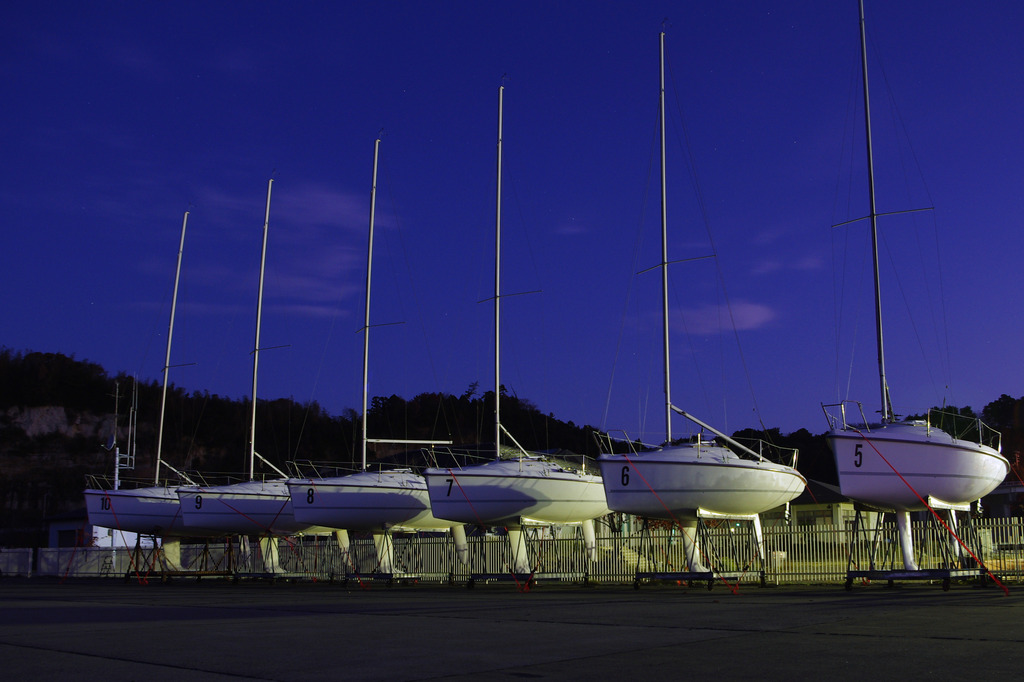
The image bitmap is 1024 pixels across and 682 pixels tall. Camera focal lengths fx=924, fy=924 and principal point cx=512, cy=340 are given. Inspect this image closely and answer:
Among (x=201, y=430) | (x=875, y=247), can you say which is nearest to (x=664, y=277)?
(x=875, y=247)

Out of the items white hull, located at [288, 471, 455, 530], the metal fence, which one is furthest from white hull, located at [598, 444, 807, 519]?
white hull, located at [288, 471, 455, 530]

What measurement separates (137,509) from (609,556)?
20310 millimetres

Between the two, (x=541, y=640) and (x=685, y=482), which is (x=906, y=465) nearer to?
(x=685, y=482)

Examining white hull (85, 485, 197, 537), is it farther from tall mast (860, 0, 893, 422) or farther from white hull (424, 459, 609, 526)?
tall mast (860, 0, 893, 422)

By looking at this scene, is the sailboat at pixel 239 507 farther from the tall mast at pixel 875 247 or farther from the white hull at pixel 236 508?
the tall mast at pixel 875 247

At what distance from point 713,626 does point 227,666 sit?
584 cm

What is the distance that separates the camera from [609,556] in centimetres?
2612

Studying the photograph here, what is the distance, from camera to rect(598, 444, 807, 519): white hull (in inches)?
869

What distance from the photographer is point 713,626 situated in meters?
11.3

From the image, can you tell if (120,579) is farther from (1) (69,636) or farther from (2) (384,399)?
(2) (384,399)

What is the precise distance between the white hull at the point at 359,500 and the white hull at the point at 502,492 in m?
3.73

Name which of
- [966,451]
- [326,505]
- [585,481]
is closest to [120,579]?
[326,505]

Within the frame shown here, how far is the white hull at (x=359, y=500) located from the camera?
95.0ft

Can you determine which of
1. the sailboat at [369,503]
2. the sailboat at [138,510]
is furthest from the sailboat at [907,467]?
the sailboat at [138,510]
